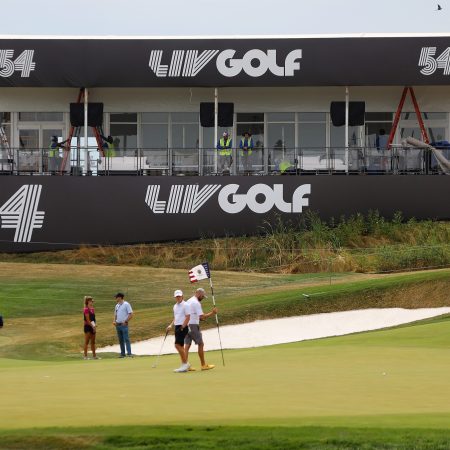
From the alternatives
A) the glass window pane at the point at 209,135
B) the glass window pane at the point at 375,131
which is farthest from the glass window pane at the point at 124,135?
the glass window pane at the point at 375,131

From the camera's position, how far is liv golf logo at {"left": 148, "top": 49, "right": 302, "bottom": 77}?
159 feet

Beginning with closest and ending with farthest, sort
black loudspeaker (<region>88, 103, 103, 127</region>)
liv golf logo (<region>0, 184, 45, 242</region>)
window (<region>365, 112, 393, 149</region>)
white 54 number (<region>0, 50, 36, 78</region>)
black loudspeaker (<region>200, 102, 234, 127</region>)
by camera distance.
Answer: liv golf logo (<region>0, 184, 45, 242</region>) < white 54 number (<region>0, 50, 36, 78</region>) < black loudspeaker (<region>88, 103, 103, 127</region>) < black loudspeaker (<region>200, 102, 234, 127</region>) < window (<region>365, 112, 393, 149</region>)

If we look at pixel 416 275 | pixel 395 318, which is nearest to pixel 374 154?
pixel 416 275

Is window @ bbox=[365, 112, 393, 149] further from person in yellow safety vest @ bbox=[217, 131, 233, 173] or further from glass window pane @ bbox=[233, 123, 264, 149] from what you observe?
person in yellow safety vest @ bbox=[217, 131, 233, 173]

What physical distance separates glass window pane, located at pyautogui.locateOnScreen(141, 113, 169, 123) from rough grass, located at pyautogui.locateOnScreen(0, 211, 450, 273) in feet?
21.0

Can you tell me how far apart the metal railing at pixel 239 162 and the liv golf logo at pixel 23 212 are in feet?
2.63

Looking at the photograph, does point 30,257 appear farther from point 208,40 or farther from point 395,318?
point 395,318

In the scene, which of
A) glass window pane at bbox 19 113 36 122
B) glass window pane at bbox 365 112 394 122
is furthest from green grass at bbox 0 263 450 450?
glass window pane at bbox 19 113 36 122

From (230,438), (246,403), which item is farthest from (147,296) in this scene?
(230,438)

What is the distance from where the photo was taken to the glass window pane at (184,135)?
51.2m

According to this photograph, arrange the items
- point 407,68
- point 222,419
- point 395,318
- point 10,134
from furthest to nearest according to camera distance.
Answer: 1. point 10,134
2. point 407,68
3. point 395,318
4. point 222,419

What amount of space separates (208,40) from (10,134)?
29.6 feet

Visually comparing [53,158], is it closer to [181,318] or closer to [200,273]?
[200,273]

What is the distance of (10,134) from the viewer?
170 ft
